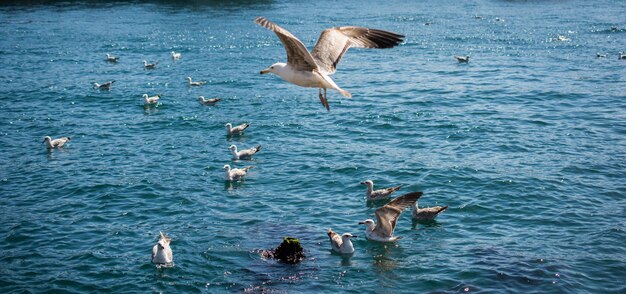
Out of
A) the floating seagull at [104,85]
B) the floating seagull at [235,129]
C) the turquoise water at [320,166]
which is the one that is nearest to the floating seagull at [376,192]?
the turquoise water at [320,166]

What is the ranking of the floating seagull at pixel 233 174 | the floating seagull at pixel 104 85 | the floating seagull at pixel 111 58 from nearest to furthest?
the floating seagull at pixel 233 174, the floating seagull at pixel 104 85, the floating seagull at pixel 111 58

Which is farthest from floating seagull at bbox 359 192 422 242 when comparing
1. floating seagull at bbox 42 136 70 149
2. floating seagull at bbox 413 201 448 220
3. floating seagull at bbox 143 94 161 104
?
floating seagull at bbox 143 94 161 104

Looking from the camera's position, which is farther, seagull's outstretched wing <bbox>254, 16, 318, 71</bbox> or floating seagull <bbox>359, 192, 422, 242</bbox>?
floating seagull <bbox>359, 192, 422, 242</bbox>

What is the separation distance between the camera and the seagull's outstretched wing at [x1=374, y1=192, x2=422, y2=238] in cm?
1795

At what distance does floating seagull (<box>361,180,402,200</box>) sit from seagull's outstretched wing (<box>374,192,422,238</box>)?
2.55 metres

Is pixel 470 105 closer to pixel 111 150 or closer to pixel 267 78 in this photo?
pixel 267 78

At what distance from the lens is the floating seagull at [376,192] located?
2078 centimetres

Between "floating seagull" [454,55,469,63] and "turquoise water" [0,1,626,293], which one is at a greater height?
"floating seagull" [454,55,469,63]

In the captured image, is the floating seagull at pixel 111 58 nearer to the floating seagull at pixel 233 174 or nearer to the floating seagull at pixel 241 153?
the floating seagull at pixel 241 153

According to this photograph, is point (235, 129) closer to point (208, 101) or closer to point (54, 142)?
point (208, 101)

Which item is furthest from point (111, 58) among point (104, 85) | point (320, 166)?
point (320, 166)

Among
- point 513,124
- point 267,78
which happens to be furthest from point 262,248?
point 267,78

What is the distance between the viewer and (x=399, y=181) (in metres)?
22.5

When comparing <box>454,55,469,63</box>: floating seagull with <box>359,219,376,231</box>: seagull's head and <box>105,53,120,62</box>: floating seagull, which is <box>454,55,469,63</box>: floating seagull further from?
<box>359,219,376,231</box>: seagull's head
